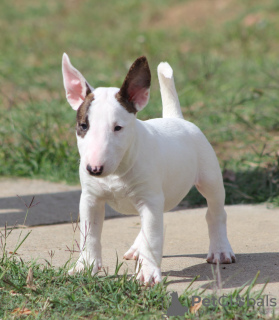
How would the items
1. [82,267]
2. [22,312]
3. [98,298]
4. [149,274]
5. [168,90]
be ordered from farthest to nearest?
1. [168,90]
2. [82,267]
3. [149,274]
4. [98,298]
5. [22,312]

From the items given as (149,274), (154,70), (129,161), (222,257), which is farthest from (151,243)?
(154,70)

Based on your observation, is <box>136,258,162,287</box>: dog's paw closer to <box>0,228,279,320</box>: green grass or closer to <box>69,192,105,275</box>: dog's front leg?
<box>0,228,279,320</box>: green grass

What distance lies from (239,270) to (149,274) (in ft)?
2.05

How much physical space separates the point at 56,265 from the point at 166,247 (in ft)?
2.93

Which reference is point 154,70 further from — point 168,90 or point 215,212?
point 215,212

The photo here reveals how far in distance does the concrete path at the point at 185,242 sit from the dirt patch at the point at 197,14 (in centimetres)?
920

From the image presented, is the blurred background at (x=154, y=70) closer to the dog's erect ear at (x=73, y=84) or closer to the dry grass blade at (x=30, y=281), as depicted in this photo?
the dog's erect ear at (x=73, y=84)

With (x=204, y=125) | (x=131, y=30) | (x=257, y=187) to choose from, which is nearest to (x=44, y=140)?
(x=204, y=125)

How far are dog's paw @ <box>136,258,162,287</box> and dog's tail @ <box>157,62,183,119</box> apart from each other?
1244mm

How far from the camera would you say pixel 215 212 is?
154 inches

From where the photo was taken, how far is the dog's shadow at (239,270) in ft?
11.1

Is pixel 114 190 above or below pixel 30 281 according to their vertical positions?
above

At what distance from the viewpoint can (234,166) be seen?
20.3ft

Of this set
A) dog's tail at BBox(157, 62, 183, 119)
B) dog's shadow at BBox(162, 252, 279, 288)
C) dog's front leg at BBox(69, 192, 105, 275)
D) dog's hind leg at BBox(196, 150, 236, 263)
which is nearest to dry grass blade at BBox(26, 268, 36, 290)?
dog's front leg at BBox(69, 192, 105, 275)
